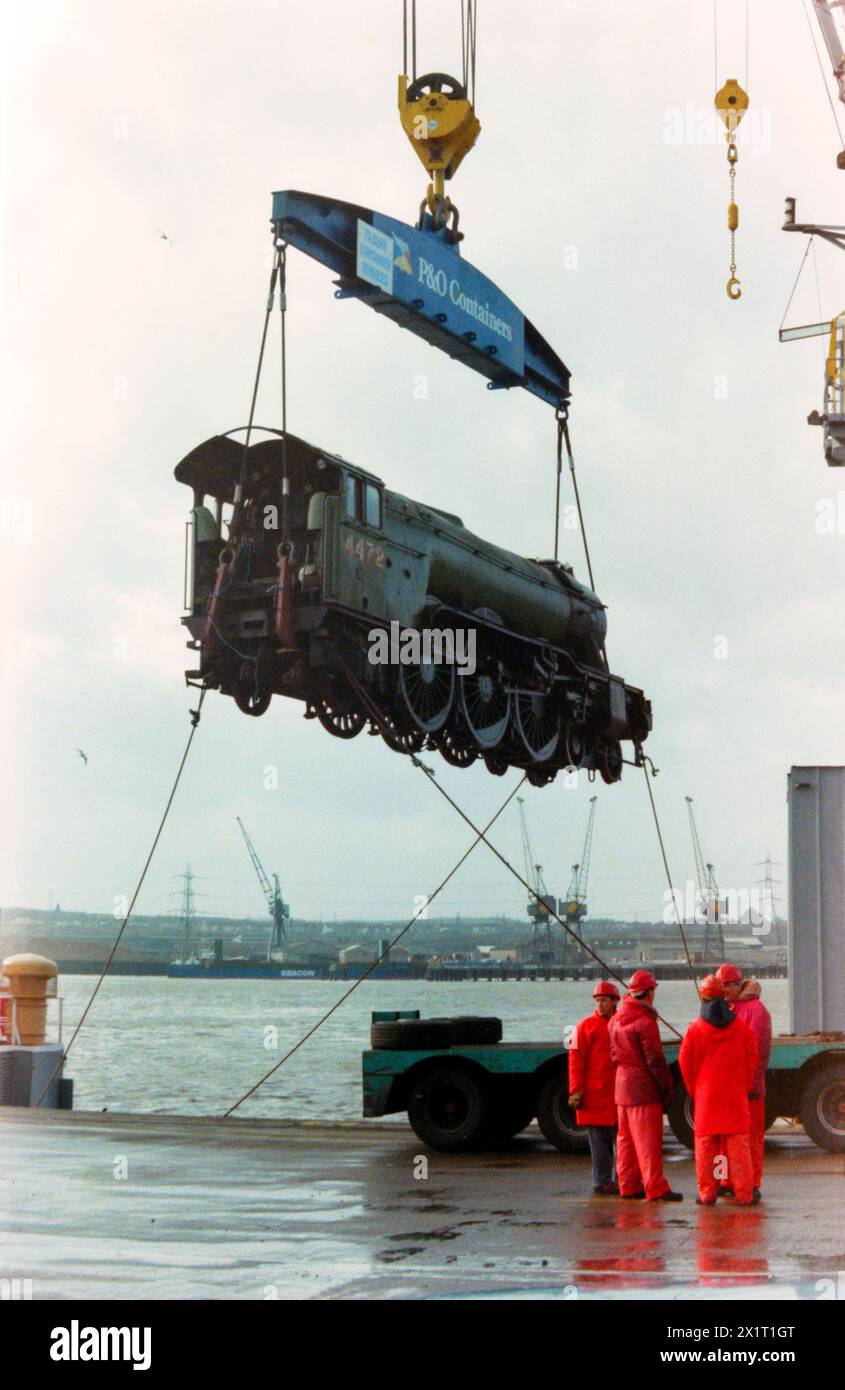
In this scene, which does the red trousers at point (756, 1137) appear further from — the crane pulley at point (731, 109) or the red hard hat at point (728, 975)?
the crane pulley at point (731, 109)

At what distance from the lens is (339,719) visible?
22609 millimetres

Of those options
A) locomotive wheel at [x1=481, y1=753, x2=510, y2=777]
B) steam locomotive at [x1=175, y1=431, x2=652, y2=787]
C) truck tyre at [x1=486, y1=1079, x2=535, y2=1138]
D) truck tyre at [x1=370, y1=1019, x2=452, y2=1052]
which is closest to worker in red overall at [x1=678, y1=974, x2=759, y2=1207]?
truck tyre at [x1=486, y1=1079, x2=535, y2=1138]

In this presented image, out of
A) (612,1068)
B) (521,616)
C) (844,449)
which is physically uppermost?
(844,449)

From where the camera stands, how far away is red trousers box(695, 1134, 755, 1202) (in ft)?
35.0

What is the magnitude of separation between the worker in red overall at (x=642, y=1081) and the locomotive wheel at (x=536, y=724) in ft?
49.8

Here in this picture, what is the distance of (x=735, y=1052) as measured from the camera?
1066 centimetres

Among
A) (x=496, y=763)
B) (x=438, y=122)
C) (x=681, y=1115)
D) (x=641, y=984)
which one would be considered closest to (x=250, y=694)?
(x=496, y=763)

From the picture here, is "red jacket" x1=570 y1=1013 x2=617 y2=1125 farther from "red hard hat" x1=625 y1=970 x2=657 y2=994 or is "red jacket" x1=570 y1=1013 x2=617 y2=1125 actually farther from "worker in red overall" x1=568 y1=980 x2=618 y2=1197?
"red hard hat" x1=625 y1=970 x2=657 y2=994

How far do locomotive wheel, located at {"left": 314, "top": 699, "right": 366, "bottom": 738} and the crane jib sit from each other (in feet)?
17.2

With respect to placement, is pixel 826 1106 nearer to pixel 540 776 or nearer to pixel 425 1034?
pixel 425 1034

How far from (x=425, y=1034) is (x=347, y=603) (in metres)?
7.10

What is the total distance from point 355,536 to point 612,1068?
33.1 feet
